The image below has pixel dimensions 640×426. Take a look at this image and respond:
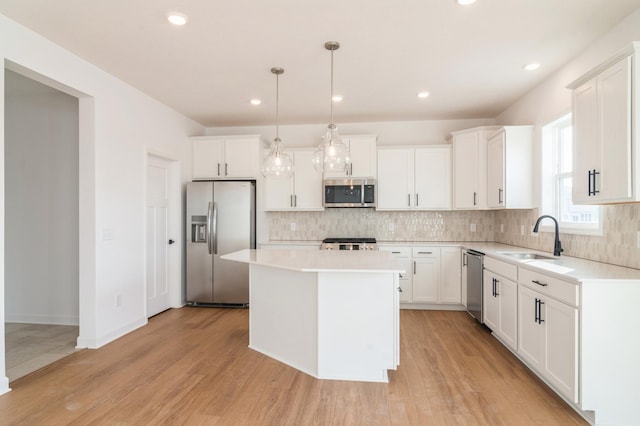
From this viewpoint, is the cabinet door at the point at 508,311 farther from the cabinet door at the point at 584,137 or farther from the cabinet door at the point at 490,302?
the cabinet door at the point at 584,137

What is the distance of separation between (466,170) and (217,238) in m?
3.43

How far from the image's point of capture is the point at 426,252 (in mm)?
4750

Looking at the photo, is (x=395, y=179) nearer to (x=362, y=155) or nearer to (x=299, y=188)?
(x=362, y=155)

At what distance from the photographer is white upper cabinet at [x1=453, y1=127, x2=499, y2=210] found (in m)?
4.55

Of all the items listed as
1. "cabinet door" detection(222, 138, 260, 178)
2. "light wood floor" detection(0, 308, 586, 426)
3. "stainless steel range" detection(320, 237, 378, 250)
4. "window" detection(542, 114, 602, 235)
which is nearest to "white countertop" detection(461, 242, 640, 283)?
"window" detection(542, 114, 602, 235)

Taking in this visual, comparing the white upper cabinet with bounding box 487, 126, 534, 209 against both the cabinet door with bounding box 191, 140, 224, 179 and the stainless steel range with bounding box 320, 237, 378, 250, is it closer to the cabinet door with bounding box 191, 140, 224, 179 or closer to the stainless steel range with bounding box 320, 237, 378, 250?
the stainless steel range with bounding box 320, 237, 378, 250

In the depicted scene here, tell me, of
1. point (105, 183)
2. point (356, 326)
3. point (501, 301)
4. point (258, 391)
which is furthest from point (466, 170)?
point (105, 183)

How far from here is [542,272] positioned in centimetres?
254

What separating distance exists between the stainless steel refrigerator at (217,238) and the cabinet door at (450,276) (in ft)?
8.50

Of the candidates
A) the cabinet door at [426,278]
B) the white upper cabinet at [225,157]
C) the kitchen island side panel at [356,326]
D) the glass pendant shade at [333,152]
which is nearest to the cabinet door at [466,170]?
the cabinet door at [426,278]

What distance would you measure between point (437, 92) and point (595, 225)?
2.06m

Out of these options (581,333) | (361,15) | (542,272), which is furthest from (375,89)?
(581,333)

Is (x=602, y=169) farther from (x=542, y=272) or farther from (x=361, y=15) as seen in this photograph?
(x=361, y=15)

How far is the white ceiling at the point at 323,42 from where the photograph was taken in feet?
7.93
